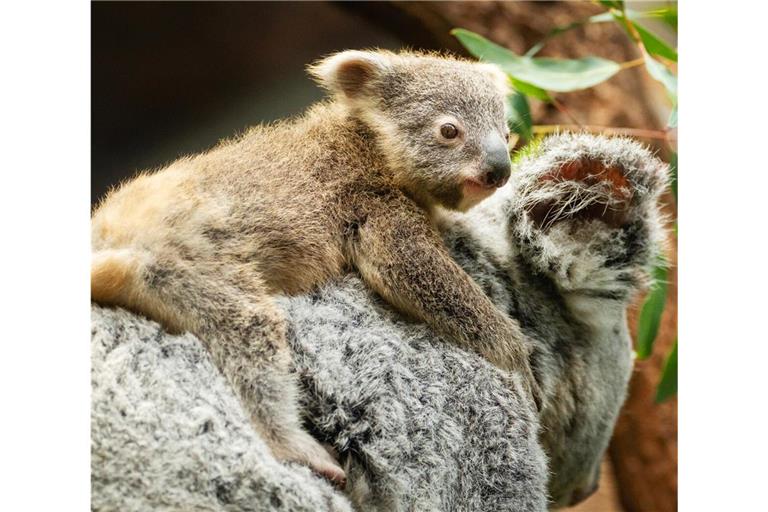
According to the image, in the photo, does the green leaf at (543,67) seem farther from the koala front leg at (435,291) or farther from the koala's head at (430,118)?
the koala front leg at (435,291)

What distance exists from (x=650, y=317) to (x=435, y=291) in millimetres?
1117

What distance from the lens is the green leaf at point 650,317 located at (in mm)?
2304

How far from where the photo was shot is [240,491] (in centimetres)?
129

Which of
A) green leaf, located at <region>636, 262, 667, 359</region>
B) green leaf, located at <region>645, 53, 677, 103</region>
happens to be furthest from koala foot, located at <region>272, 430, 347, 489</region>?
green leaf, located at <region>645, 53, 677, 103</region>

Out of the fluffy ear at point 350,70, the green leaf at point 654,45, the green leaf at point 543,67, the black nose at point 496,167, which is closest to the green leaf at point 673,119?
the green leaf at point 654,45

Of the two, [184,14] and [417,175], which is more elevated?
[184,14]

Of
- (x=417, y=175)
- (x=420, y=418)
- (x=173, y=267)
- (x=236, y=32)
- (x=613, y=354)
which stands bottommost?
(x=420, y=418)

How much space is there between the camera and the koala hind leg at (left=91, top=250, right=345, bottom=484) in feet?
4.43

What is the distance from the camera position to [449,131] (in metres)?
1.84

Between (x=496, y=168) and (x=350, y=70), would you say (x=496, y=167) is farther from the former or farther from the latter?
(x=350, y=70)

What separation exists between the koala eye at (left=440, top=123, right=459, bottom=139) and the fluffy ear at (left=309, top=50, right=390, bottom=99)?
0.21 m
